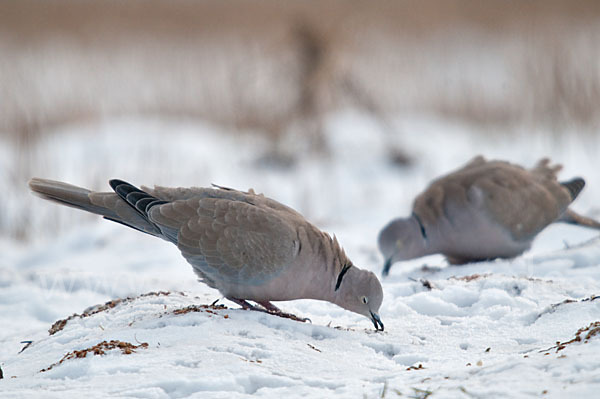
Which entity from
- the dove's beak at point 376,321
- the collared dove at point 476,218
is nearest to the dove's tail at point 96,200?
the dove's beak at point 376,321

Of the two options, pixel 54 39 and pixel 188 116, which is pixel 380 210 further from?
pixel 54 39

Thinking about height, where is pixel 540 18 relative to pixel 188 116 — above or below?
above

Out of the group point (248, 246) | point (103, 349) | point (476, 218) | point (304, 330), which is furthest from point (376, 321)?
point (476, 218)

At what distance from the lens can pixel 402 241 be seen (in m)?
5.67

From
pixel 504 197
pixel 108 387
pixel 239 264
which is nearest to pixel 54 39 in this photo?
pixel 504 197

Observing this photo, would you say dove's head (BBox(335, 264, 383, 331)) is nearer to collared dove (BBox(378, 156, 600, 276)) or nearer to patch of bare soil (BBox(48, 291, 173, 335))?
patch of bare soil (BBox(48, 291, 173, 335))

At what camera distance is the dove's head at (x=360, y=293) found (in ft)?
11.6

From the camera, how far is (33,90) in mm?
10609

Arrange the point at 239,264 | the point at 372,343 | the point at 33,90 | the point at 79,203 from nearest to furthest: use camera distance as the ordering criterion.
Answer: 1. the point at 372,343
2. the point at 239,264
3. the point at 79,203
4. the point at 33,90

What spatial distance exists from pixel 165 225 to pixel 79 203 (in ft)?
1.68

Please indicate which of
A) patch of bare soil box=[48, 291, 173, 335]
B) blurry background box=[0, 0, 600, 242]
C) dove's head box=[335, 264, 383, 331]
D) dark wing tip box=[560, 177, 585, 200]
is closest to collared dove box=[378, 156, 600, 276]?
dark wing tip box=[560, 177, 585, 200]

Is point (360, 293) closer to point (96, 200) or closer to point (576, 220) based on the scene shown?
point (96, 200)

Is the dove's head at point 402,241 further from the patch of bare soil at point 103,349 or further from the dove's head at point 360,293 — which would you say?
the patch of bare soil at point 103,349

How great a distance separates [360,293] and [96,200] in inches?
54.9
